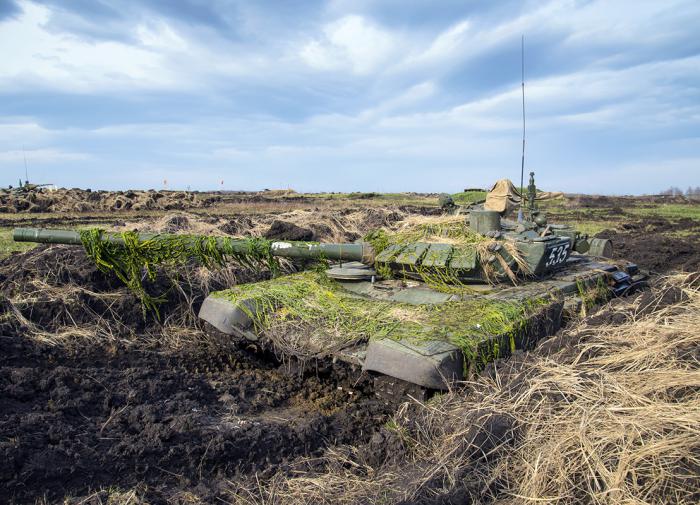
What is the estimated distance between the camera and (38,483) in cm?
381

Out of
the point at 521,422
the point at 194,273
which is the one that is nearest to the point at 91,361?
the point at 194,273

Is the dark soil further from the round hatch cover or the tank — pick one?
the round hatch cover

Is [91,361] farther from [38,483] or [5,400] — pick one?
[38,483]

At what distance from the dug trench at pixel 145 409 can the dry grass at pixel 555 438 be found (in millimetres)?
467

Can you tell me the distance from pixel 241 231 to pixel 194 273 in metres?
3.64

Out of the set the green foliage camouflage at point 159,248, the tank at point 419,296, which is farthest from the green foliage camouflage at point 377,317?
the green foliage camouflage at point 159,248

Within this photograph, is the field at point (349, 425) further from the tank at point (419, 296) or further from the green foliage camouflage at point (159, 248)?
the green foliage camouflage at point (159, 248)

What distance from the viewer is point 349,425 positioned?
16.4 ft

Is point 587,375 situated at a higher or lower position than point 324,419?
higher

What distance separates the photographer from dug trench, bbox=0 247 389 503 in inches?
159

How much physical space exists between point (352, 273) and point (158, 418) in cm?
285

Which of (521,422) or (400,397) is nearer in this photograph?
(521,422)

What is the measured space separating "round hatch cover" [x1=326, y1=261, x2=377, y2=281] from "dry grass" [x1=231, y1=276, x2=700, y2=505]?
2.51 metres

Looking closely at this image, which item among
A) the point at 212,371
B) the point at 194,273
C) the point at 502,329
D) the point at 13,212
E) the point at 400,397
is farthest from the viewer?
the point at 13,212
